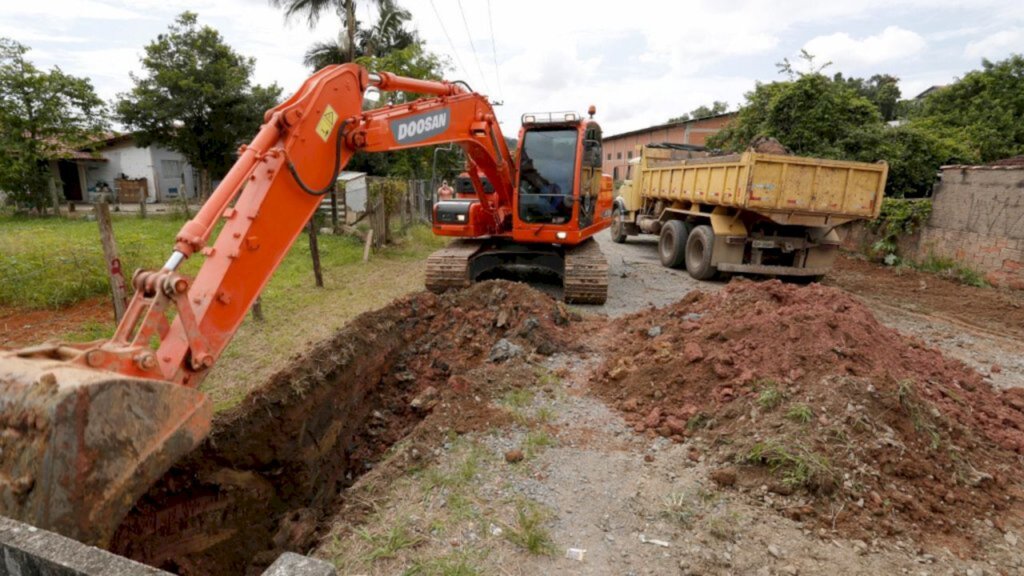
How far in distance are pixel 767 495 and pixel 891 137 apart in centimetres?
1531

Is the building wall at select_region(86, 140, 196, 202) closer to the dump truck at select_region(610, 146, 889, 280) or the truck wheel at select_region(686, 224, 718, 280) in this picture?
the dump truck at select_region(610, 146, 889, 280)

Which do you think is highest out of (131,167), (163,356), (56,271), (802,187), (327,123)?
(327,123)

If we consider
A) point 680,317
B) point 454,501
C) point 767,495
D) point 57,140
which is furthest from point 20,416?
point 57,140

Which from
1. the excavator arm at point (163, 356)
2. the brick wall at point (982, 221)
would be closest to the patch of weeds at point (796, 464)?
the excavator arm at point (163, 356)

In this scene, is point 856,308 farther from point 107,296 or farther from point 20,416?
point 107,296

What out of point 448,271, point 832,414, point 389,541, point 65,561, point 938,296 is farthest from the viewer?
point 938,296

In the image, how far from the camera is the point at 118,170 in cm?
2664

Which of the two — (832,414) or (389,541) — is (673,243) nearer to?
(832,414)

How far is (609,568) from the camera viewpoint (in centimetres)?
266

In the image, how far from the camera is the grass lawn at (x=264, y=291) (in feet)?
17.9

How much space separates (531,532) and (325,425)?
88.1 inches

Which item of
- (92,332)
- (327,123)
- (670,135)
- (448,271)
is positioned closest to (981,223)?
(448,271)

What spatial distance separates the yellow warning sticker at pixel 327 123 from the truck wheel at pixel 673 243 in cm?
873

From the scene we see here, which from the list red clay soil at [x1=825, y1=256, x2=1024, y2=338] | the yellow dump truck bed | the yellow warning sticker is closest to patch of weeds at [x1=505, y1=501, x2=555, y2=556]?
the yellow warning sticker
